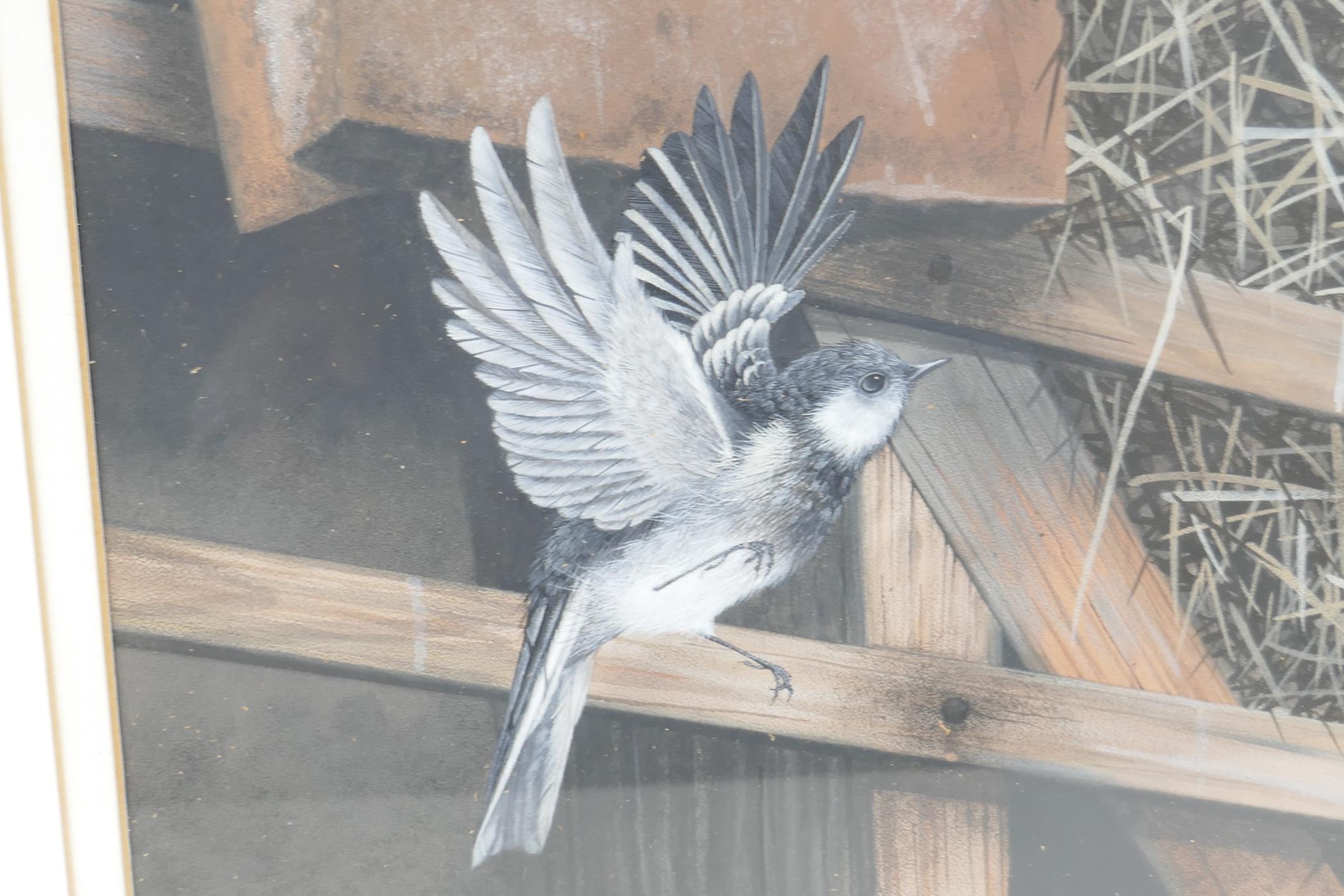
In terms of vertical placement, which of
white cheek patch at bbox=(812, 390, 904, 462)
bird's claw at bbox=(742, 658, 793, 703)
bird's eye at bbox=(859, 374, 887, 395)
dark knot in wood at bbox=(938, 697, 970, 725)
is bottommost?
dark knot in wood at bbox=(938, 697, 970, 725)

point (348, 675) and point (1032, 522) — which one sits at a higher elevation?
point (1032, 522)

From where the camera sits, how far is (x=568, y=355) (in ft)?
2.21

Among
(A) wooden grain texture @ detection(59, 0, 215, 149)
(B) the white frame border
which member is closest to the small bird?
(A) wooden grain texture @ detection(59, 0, 215, 149)

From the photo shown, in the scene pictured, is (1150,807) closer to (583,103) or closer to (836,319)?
(836,319)

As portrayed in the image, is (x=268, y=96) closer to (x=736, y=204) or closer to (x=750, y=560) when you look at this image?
(x=736, y=204)

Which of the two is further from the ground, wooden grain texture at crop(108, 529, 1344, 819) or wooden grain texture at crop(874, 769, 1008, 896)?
wooden grain texture at crop(108, 529, 1344, 819)

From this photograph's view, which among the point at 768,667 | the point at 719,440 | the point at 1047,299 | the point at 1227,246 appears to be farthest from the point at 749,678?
the point at 1227,246

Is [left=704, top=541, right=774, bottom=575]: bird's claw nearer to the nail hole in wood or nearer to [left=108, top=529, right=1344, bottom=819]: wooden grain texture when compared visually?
[left=108, top=529, right=1344, bottom=819]: wooden grain texture

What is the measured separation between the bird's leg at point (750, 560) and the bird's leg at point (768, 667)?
67mm

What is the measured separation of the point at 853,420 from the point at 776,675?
0.85 feet

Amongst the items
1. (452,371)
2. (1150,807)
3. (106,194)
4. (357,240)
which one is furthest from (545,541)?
(1150,807)

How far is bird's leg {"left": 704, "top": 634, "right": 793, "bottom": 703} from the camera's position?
2.33 ft

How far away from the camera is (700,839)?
0.73 meters

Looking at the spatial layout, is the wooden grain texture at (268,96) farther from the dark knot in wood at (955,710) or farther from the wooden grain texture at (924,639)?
the dark knot in wood at (955,710)
